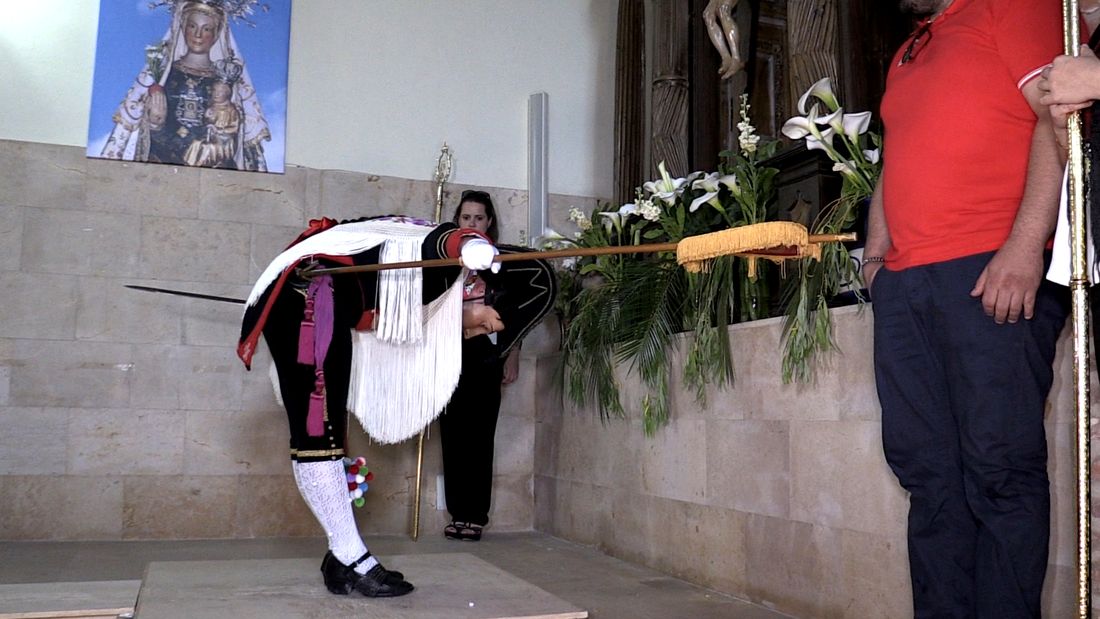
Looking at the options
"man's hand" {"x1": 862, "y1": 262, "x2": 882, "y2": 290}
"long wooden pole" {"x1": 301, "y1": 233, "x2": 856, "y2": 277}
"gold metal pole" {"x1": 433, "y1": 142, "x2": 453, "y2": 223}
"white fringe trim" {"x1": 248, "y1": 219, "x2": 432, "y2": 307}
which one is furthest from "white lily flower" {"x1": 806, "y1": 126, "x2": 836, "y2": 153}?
"gold metal pole" {"x1": 433, "y1": 142, "x2": 453, "y2": 223}

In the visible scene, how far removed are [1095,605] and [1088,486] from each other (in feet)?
1.39

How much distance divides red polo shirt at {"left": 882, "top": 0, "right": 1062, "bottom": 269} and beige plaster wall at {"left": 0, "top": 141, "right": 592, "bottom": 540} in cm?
367

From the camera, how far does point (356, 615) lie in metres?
2.73

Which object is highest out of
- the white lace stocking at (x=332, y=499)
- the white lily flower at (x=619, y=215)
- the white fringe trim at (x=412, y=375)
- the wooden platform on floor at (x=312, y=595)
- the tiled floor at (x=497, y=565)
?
the white lily flower at (x=619, y=215)

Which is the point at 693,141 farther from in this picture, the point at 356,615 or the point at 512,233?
the point at 356,615

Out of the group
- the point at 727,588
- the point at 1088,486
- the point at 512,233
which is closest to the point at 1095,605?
the point at 1088,486

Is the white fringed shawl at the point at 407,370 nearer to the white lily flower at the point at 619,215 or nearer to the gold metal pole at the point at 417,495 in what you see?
the white lily flower at the point at 619,215

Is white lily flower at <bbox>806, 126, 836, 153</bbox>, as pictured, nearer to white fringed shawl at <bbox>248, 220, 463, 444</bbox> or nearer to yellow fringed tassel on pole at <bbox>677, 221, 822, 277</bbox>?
yellow fringed tassel on pole at <bbox>677, 221, 822, 277</bbox>

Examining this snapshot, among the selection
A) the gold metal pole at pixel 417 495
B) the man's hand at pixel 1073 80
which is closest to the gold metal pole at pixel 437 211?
the gold metal pole at pixel 417 495

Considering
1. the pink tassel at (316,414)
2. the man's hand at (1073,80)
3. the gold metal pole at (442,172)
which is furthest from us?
the gold metal pole at (442,172)

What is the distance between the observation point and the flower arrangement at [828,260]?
119 inches

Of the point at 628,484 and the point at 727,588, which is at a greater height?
the point at 628,484

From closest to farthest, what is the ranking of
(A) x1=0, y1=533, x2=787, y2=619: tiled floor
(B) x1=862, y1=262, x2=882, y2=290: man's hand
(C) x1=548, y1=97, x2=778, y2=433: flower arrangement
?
1. (B) x1=862, y1=262, x2=882, y2=290: man's hand
2. (A) x1=0, y1=533, x2=787, y2=619: tiled floor
3. (C) x1=548, y1=97, x2=778, y2=433: flower arrangement

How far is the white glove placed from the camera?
105 inches
